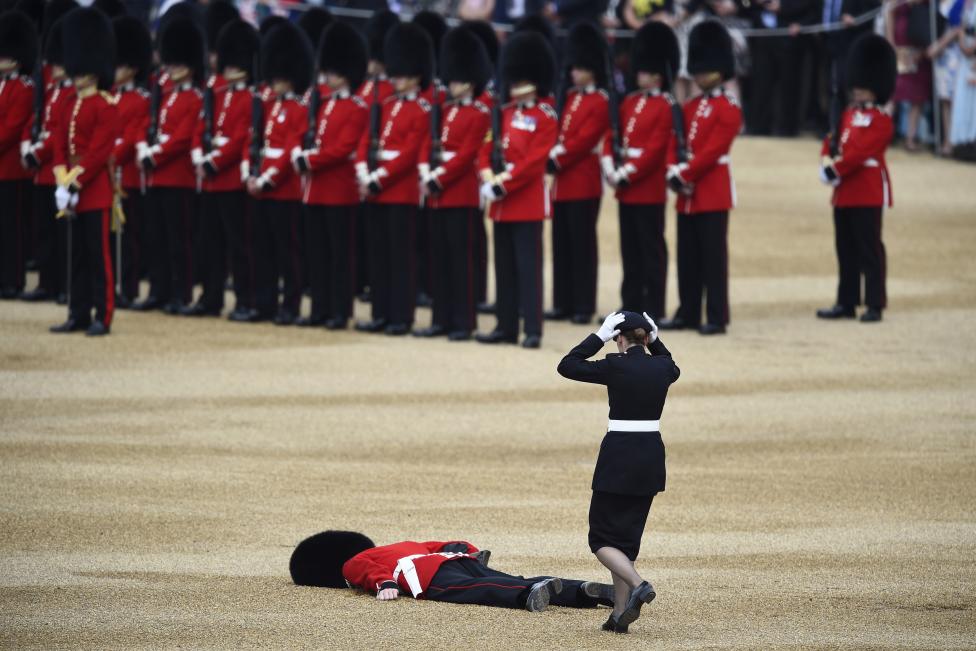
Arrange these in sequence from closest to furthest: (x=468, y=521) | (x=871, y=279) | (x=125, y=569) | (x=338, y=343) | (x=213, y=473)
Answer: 1. (x=125, y=569)
2. (x=468, y=521)
3. (x=213, y=473)
4. (x=338, y=343)
5. (x=871, y=279)

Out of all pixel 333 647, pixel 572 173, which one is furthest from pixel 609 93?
pixel 333 647

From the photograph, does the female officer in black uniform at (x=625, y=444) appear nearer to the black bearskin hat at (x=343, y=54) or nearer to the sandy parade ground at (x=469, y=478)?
the sandy parade ground at (x=469, y=478)

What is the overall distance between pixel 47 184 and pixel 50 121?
2.90 feet

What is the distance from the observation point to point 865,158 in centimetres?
1217

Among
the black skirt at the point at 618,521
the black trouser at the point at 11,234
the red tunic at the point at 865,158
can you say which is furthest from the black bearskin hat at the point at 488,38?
the black skirt at the point at 618,521

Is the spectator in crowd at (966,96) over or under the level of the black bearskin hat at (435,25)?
under

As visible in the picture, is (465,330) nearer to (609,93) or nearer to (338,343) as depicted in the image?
(338,343)

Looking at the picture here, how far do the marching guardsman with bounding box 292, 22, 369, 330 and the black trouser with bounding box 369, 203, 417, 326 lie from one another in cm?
19

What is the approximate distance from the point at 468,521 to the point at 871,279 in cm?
566

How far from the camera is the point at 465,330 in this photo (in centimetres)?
1173

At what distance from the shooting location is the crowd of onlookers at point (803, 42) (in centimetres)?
1723

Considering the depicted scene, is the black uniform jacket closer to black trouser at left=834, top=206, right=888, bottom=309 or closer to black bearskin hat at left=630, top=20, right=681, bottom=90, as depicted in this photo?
black bearskin hat at left=630, top=20, right=681, bottom=90

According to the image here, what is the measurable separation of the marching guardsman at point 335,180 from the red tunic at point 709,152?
200 centimetres

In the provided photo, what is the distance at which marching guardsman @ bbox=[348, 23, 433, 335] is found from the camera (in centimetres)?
1159
